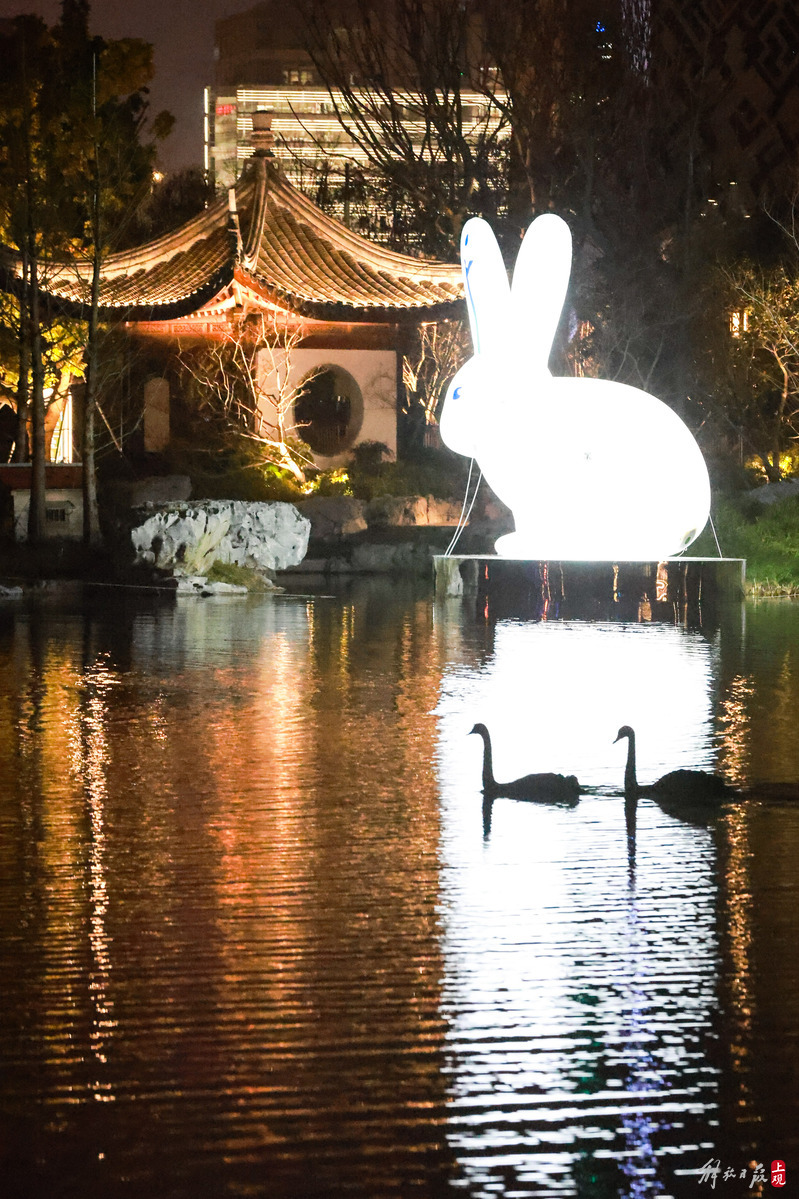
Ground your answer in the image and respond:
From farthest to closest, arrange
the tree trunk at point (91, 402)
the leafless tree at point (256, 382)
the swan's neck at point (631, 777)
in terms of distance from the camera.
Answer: the leafless tree at point (256, 382), the tree trunk at point (91, 402), the swan's neck at point (631, 777)

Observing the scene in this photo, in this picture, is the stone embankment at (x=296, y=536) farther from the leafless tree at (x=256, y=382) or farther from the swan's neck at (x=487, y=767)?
A: the swan's neck at (x=487, y=767)

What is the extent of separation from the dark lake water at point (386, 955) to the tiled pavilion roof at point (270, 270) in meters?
19.3

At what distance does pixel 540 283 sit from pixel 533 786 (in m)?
8.42

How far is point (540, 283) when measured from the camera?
15688 millimetres

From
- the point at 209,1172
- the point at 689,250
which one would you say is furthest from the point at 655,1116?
the point at 689,250

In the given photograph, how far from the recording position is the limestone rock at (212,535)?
78.7 feet

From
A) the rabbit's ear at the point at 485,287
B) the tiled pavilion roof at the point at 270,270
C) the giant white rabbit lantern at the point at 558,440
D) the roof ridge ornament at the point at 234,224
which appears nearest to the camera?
the rabbit's ear at the point at 485,287

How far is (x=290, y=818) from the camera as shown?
8.12 m

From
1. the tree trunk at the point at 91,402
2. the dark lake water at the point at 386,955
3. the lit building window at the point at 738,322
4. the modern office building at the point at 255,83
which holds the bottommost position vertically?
the dark lake water at the point at 386,955

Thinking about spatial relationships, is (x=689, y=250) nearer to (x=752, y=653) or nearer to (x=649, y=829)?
(x=752, y=653)

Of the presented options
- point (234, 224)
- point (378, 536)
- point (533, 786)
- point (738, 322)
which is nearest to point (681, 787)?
point (533, 786)

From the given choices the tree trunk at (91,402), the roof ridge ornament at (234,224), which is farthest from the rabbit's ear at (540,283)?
the roof ridge ornament at (234,224)

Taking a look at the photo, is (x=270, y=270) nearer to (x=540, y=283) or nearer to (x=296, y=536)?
(x=296, y=536)

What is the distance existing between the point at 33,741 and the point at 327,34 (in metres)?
27.7
